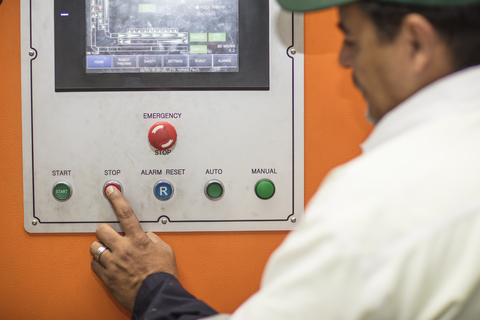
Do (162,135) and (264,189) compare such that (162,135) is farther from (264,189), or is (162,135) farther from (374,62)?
(374,62)

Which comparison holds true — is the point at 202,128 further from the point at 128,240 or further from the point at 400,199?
the point at 400,199

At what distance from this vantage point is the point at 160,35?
2.49 feet

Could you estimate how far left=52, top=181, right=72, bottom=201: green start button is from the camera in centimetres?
77

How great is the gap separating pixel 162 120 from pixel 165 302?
36 centimetres

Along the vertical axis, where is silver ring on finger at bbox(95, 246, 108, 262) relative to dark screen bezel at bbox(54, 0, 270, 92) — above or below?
below

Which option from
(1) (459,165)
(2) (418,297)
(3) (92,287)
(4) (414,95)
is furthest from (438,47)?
(3) (92,287)

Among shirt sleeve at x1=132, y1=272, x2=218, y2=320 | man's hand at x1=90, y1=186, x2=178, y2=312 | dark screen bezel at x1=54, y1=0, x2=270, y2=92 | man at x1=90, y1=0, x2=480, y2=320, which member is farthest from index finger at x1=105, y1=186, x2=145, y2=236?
man at x1=90, y1=0, x2=480, y2=320

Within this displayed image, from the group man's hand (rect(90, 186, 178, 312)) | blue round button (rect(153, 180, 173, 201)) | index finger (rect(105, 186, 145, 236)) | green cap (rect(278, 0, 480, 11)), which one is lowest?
man's hand (rect(90, 186, 178, 312))

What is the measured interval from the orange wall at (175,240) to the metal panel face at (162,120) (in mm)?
26

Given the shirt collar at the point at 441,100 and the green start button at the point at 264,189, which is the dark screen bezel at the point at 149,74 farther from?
the shirt collar at the point at 441,100

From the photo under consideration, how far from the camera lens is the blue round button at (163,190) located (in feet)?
2.54

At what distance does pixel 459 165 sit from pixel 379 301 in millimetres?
162

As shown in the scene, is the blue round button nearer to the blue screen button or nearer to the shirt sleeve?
the shirt sleeve

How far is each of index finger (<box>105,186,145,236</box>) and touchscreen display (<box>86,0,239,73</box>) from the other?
25cm
